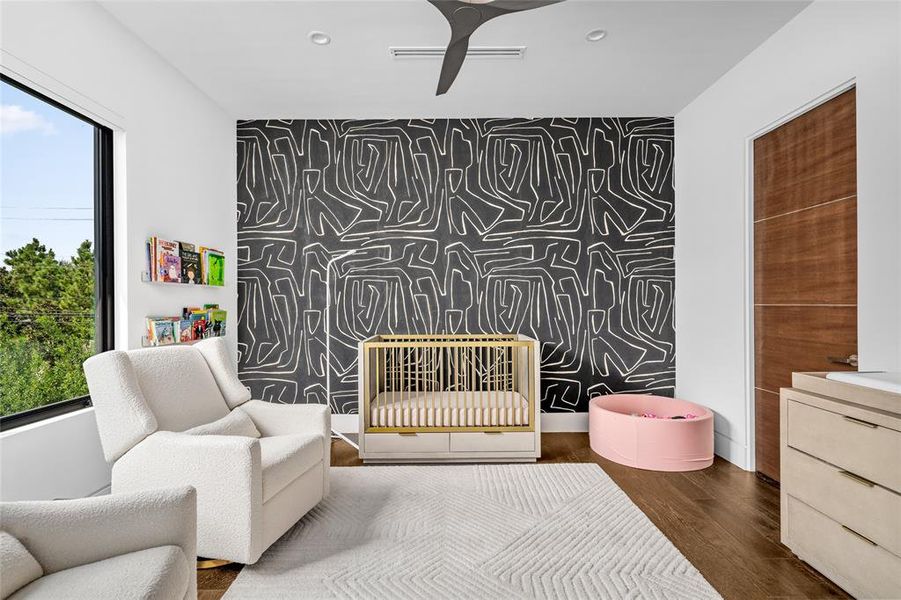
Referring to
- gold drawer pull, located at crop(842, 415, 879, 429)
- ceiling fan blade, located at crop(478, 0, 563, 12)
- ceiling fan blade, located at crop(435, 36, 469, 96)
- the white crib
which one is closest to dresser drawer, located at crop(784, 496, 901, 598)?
gold drawer pull, located at crop(842, 415, 879, 429)

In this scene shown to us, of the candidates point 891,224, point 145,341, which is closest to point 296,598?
point 145,341

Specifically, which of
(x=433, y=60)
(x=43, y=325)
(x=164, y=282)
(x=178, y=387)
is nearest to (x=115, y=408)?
(x=178, y=387)

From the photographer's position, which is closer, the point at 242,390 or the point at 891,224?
the point at 891,224

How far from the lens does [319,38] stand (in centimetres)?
250

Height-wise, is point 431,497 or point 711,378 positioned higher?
point 711,378

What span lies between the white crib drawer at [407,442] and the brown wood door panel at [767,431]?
6.22 ft

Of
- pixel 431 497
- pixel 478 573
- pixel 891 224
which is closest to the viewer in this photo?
pixel 478 573

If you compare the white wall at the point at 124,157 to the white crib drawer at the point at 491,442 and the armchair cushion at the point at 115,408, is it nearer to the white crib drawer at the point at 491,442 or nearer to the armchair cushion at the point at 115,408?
the armchair cushion at the point at 115,408

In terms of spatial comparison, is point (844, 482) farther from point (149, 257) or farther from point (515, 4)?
point (149, 257)

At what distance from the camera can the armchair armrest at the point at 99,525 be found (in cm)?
112

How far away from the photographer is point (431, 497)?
2.40 metres

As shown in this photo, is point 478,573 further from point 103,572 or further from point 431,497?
point 103,572

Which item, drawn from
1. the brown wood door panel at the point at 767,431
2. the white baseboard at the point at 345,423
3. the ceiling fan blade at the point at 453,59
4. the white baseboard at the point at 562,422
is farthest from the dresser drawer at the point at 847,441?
the white baseboard at the point at 345,423

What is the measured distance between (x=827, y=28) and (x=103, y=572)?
3.41 metres
